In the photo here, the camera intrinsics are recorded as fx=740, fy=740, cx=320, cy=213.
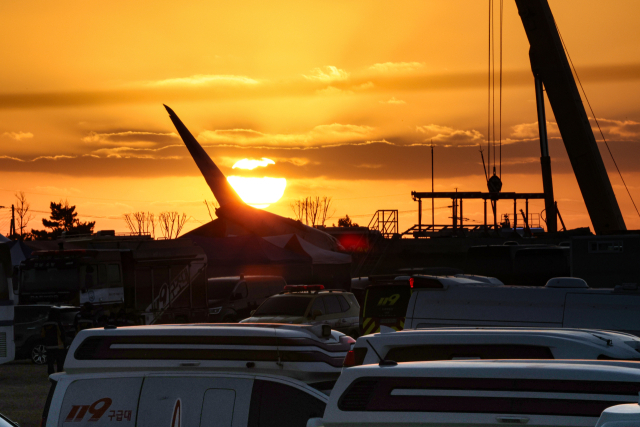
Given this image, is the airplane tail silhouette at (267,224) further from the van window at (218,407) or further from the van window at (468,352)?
the van window at (218,407)

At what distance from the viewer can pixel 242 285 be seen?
1131 inches

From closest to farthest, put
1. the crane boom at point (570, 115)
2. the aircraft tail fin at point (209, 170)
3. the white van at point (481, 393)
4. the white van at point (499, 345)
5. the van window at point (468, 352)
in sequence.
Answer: the white van at point (481, 393) → the white van at point (499, 345) → the van window at point (468, 352) → the crane boom at point (570, 115) → the aircraft tail fin at point (209, 170)

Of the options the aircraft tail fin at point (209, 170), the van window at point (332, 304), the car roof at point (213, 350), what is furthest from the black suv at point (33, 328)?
the aircraft tail fin at point (209, 170)

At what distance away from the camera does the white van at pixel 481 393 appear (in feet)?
10.7

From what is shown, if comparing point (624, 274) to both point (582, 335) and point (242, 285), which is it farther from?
point (582, 335)

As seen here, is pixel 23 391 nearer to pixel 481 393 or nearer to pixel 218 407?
pixel 218 407

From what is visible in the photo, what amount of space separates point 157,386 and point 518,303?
579cm

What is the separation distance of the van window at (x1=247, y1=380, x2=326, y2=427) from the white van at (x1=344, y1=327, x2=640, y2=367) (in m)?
0.48

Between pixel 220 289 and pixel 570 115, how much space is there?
1547cm

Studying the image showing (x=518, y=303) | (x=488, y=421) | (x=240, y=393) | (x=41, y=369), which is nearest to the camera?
(x=488, y=421)

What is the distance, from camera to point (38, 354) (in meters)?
21.5

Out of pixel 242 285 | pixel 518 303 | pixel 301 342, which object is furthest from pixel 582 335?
pixel 242 285

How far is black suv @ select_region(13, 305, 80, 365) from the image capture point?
21.5m

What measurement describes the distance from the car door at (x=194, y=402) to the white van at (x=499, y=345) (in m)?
0.92
